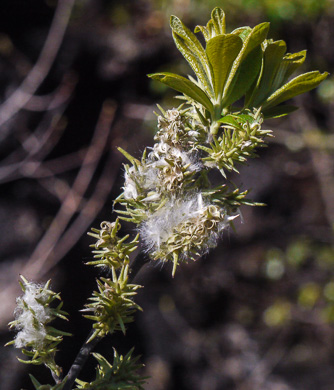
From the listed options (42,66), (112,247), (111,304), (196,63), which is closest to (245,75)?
(196,63)

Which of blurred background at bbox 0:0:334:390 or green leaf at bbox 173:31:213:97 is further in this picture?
blurred background at bbox 0:0:334:390

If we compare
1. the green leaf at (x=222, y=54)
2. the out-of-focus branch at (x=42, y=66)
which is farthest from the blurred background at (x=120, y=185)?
the green leaf at (x=222, y=54)

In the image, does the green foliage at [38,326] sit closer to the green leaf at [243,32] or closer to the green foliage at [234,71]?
the green foliage at [234,71]

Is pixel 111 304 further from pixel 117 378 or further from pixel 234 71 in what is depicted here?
pixel 234 71

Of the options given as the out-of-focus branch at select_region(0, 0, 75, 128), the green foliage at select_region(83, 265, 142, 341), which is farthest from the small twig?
the out-of-focus branch at select_region(0, 0, 75, 128)

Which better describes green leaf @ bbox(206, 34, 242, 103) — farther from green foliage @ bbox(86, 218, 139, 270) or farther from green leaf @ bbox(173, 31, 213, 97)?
green foliage @ bbox(86, 218, 139, 270)

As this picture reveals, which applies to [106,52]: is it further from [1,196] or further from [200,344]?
[200,344]
